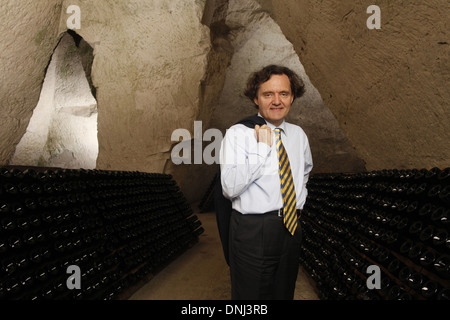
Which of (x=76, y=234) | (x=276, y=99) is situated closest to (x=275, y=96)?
(x=276, y=99)

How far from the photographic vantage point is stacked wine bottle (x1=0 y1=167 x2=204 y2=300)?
70.2 inches

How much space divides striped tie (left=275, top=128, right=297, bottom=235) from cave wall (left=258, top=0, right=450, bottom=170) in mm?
1476

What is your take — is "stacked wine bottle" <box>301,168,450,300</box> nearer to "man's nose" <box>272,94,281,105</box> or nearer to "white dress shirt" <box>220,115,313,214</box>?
"white dress shirt" <box>220,115,313,214</box>

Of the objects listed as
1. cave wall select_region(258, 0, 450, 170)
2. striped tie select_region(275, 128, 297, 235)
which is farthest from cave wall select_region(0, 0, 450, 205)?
striped tie select_region(275, 128, 297, 235)

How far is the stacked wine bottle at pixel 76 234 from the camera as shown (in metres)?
1.78

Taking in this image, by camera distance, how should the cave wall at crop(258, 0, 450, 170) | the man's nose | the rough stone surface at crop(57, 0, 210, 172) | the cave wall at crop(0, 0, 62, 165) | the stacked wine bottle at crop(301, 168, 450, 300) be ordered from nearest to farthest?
the man's nose, the stacked wine bottle at crop(301, 168, 450, 300), the cave wall at crop(258, 0, 450, 170), the cave wall at crop(0, 0, 62, 165), the rough stone surface at crop(57, 0, 210, 172)

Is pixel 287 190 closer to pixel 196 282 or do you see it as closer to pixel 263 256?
pixel 263 256

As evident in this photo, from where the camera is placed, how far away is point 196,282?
3.00 meters

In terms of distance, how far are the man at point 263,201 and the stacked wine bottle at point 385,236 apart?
76cm

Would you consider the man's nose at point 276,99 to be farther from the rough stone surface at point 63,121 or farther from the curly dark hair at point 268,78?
the rough stone surface at point 63,121

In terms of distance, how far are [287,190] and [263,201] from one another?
0.13 metres

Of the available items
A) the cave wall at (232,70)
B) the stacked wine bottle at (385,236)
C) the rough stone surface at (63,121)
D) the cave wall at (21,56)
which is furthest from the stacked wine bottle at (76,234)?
the rough stone surface at (63,121)
